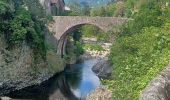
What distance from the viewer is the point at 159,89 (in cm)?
548

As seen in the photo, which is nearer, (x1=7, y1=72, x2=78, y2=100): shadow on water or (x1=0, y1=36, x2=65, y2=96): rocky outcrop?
(x1=7, y1=72, x2=78, y2=100): shadow on water

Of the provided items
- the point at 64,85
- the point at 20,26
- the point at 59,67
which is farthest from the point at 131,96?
the point at 59,67

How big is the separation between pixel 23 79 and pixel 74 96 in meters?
4.47

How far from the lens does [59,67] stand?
1628 inches

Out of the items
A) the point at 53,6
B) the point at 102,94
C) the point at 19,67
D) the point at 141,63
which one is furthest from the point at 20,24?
the point at 53,6

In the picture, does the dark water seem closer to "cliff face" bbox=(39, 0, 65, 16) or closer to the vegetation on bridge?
the vegetation on bridge

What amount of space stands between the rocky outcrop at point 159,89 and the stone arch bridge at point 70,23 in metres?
36.5

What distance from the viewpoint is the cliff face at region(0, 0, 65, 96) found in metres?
29.0

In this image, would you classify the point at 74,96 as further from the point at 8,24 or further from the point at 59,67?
the point at 59,67

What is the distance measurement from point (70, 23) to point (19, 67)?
15359mm

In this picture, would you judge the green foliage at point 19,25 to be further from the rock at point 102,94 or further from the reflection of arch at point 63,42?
the rock at point 102,94

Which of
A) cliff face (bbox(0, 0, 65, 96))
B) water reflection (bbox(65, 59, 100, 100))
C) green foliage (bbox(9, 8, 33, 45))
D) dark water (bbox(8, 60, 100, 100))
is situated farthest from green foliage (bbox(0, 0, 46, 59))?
water reflection (bbox(65, 59, 100, 100))

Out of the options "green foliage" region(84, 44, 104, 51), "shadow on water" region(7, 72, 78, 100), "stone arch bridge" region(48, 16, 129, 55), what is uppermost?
"stone arch bridge" region(48, 16, 129, 55)

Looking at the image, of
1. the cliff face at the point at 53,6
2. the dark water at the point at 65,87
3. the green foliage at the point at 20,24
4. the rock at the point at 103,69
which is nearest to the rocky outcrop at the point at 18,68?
the green foliage at the point at 20,24
